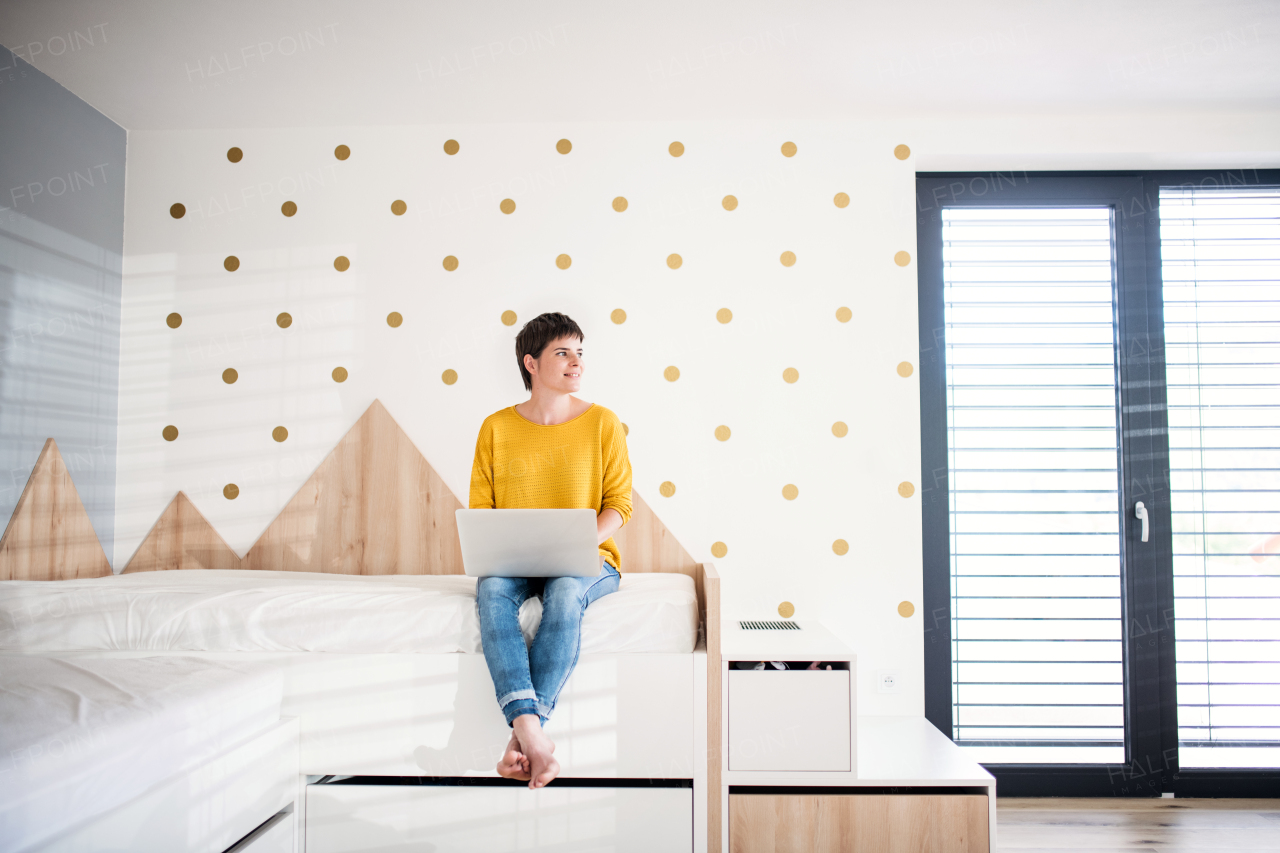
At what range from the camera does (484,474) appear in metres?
2.11

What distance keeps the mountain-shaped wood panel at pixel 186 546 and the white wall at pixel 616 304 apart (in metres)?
0.04

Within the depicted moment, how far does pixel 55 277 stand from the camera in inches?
91.4

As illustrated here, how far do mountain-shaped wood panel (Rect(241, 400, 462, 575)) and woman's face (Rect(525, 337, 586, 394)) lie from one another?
0.64 m

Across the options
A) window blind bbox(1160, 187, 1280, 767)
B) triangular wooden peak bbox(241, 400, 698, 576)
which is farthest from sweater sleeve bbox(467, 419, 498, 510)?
window blind bbox(1160, 187, 1280, 767)

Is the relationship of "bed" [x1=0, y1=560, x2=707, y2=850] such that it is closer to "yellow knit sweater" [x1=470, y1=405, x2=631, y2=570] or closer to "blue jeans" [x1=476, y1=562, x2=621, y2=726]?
"blue jeans" [x1=476, y1=562, x2=621, y2=726]

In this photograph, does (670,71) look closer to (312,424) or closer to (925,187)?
(925,187)

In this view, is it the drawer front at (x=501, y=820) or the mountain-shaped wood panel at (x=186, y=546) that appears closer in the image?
the drawer front at (x=501, y=820)

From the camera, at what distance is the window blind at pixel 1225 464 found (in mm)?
2447

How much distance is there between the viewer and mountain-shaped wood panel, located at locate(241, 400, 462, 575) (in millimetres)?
2529

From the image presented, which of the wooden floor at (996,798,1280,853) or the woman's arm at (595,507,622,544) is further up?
the woman's arm at (595,507,622,544)

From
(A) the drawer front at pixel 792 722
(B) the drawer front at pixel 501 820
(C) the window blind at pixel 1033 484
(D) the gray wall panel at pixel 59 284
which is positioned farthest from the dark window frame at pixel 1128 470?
(D) the gray wall panel at pixel 59 284

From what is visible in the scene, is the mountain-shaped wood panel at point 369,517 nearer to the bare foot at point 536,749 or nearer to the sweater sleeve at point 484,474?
the sweater sleeve at point 484,474

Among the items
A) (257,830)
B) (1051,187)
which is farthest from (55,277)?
(1051,187)

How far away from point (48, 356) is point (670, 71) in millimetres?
2137
